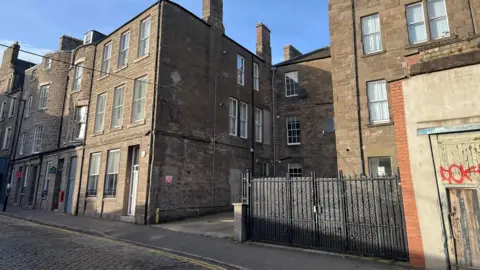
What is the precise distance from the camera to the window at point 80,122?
2044cm

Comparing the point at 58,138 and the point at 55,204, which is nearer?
the point at 55,204

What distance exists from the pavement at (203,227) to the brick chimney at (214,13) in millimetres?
12408

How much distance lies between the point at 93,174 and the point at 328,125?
15396mm

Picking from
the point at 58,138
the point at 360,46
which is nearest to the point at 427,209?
the point at 360,46

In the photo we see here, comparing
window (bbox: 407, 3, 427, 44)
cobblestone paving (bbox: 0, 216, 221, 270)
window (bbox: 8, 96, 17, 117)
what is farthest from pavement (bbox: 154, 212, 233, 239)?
window (bbox: 8, 96, 17, 117)

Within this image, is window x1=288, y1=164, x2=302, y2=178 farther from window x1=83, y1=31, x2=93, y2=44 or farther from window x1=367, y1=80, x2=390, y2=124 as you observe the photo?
window x1=83, y1=31, x2=93, y2=44

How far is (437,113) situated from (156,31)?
Result: 13770 mm

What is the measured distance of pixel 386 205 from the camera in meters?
7.95

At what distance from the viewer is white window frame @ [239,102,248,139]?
20625mm

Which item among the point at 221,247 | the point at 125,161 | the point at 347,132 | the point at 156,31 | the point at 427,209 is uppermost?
the point at 156,31

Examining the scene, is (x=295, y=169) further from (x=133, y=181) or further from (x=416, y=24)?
(x=416, y=24)

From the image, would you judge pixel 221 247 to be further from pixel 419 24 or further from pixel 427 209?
pixel 419 24

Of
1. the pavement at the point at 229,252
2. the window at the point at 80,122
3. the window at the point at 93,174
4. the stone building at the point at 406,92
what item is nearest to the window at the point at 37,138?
the window at the point at 80,122

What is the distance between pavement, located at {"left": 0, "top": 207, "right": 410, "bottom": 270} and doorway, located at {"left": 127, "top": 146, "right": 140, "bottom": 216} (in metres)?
2.46
